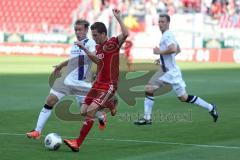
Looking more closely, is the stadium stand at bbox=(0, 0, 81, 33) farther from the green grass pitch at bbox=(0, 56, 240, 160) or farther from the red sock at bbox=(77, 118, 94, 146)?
the red sock at bbox=(77, 118, 94, 146)

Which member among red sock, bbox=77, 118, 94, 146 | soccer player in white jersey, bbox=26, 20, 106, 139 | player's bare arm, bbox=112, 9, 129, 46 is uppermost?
player's bare arm, bbox=112, 9, 129, 46

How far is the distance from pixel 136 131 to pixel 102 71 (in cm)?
236

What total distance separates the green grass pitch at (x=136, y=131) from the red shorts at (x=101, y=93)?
72cm

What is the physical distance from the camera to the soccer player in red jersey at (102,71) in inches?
414

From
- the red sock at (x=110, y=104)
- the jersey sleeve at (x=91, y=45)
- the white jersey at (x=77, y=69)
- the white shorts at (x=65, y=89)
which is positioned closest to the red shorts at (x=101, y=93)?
the red sock at (x=110, y=104)

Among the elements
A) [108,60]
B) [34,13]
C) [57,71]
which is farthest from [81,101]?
[34,13]

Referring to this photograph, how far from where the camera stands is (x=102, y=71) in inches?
428

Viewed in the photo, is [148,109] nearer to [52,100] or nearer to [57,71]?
[57,71]

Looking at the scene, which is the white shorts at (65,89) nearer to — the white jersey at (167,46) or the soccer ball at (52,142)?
the soccer ball at (52,142)

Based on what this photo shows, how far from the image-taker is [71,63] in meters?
12.2

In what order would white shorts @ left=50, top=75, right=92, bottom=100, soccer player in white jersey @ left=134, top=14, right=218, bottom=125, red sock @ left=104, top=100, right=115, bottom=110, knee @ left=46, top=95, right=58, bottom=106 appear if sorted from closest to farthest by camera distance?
red sock @ left=104, top=100, right=115, bottom=110 → knee @ left=46, top=95, right=58, bottom=106 → white shorts @ left=50, top=75, right=92, bottom=100 → soccer player in white jersey @ left=134, top=14, right=218, bottom=125

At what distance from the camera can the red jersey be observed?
1070 cm

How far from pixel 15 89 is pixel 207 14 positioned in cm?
2467

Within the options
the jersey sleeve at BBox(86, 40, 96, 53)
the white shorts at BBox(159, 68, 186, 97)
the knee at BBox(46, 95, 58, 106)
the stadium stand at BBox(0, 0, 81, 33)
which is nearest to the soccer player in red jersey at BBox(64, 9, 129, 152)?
the jersey sleeve at BBox(86, 40, 96, 53)
